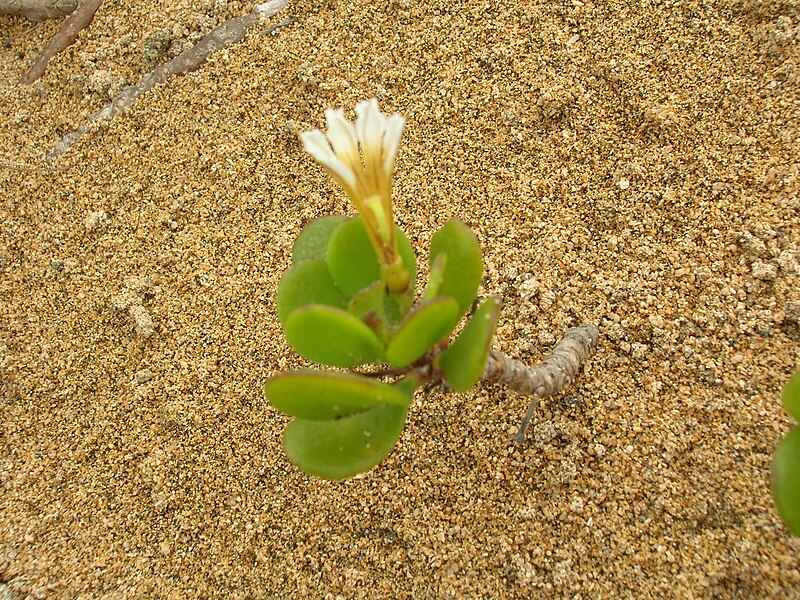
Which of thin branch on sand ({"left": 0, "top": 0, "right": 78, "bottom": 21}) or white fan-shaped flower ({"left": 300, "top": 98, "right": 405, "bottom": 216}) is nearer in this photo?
white fan-shaped flower ({"left": 300, "top": 98, "right": 405, "bottom": 216})

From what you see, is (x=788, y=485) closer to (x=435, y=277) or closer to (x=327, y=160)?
(x=435, y=277)

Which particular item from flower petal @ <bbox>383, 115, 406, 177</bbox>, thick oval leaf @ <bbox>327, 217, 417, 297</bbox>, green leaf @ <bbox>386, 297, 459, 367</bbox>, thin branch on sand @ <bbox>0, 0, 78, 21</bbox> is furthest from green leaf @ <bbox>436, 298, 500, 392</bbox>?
thin branch on sand @ <bbox>0, 0, 78, 21</bbox>

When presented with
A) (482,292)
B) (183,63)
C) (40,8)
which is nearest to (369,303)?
(482,292)

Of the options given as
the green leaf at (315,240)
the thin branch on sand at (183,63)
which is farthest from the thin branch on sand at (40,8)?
the green leaf at (315,240)

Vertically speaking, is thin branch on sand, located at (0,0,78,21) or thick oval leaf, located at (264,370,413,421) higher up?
thin branch on sand, located at (0,0,78,21)

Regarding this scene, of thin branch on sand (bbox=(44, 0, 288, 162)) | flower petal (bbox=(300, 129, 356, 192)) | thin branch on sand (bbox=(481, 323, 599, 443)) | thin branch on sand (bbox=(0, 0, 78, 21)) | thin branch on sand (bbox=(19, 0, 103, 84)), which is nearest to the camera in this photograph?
flower petal (bbox=(300, 129, 356, 192))

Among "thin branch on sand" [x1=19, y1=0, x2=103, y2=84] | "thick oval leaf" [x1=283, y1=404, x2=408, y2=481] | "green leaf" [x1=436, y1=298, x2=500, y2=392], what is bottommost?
"thick oval leaf" [x1=283, y1=404, x2=408, y2=481]

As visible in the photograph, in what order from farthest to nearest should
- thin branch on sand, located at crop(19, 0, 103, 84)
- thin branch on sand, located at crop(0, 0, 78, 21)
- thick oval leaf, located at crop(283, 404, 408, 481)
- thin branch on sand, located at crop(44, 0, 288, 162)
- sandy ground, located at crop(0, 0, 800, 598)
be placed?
thin branch on sand, located at crop(0, 0, 78, 21) < thin branch on sand, located at crop(19, 0, 103, 84) < thin branch on sand, located at crop(44, 0, 288, 162) < sandy ground, located at crop(0, 0, 800, 598) < thick oval leaf, located at crop(283, 404, 408, 481)

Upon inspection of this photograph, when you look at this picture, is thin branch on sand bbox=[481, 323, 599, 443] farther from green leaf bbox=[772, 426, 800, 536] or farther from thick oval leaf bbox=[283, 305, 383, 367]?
green leaf bbox=[772, 426, 800, 536]

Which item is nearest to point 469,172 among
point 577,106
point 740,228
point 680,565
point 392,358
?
point 577,106
